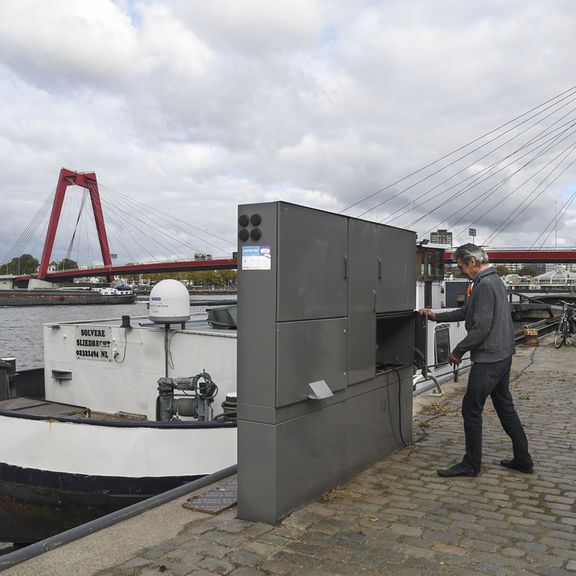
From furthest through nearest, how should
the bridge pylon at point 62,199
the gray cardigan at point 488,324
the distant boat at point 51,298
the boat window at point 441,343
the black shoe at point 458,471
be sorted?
the distant boat at point 51,298 < the bridge pylon at point 62,199 < the boat window at point 441,343 < the black shoe at point 458,471 < the gray cardigan at point 488,324

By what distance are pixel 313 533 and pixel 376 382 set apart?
168 cm

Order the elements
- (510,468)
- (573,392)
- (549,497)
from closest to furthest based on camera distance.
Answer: (549,497) < (510,468) < (573,392)

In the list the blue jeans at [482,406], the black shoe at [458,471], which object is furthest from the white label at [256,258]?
the black shoe at [458,471]

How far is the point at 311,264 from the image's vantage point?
4004 mm

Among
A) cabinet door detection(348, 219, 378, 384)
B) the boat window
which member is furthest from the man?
the boat window

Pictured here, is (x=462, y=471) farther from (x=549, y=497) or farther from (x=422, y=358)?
(x=422, y=358)

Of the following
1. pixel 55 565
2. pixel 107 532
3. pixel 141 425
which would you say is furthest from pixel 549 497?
pixel 141 425

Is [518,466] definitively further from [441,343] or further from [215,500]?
[441,343]

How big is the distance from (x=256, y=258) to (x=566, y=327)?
586 inches

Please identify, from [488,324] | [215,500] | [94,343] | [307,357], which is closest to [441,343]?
[94,343]

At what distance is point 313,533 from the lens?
360 cm

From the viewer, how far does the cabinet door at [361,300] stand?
452 centimetres

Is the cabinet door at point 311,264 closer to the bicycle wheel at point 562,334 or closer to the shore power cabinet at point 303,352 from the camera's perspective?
the shore power cabinet at point 303,352

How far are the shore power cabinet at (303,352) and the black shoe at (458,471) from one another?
0.59 metres
